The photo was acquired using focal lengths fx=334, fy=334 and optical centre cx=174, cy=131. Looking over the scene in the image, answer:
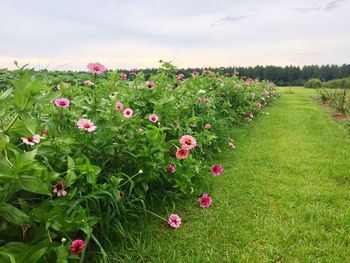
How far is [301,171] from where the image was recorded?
3717mm

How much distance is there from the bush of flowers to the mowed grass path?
19 cm

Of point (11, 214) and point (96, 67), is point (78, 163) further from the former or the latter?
point (96, 67)

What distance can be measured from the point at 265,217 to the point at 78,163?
151cm

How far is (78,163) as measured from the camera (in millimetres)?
1827

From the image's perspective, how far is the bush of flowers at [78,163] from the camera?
1426mm

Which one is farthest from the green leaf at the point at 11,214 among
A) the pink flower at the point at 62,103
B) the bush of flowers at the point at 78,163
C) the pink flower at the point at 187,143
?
the pink flower at the point at 187,143

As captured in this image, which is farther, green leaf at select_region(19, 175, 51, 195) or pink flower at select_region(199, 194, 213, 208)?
pink flower at select_region(199, 194, 213, 208)

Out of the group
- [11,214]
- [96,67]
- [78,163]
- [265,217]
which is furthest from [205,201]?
[11,214]

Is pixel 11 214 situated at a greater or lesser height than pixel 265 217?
greater

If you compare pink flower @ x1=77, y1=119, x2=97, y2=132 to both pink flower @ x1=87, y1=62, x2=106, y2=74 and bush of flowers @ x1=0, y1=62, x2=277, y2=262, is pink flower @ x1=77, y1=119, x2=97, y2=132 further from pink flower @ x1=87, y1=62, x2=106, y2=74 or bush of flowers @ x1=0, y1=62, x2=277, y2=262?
pink flower @ x1=87, y1=62, x2=106, y2=74

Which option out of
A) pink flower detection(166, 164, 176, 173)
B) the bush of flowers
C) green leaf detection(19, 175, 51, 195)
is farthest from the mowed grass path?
green leaf detection(19, 175, 51, 195)

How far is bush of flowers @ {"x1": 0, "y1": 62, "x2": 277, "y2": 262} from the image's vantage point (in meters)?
1.43

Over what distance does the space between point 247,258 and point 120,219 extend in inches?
34.0

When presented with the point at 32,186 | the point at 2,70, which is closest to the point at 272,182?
the point at 32,186
